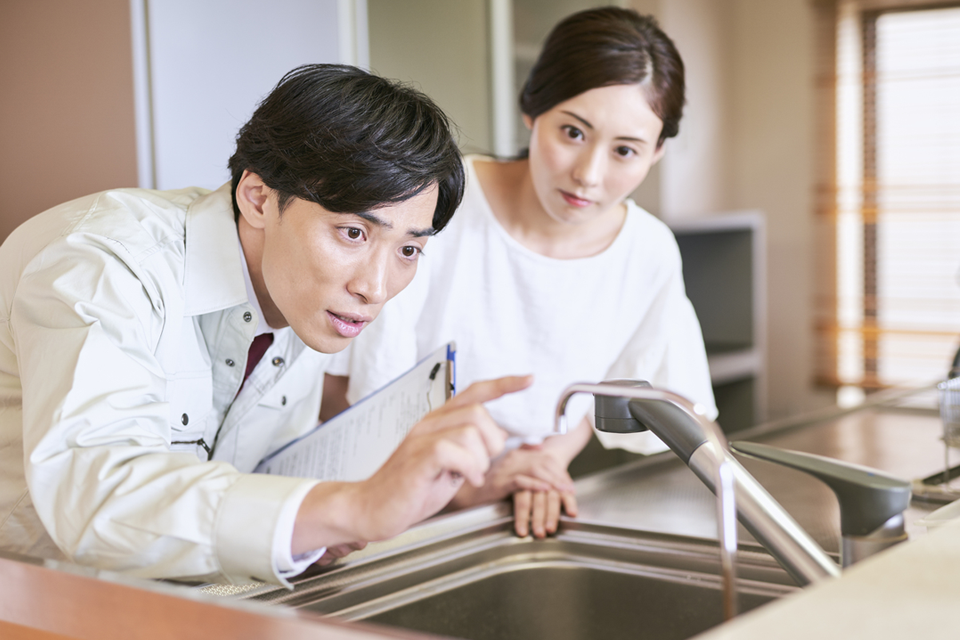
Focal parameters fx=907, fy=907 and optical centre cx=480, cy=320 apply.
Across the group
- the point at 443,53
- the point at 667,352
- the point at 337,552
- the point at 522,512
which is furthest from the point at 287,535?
the point at 443,53

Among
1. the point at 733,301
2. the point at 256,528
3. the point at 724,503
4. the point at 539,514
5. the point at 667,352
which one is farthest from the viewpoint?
the point at 733,301

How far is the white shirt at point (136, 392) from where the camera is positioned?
693 mm

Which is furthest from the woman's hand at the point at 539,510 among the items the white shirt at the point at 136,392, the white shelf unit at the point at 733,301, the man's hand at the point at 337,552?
A: the white shelf unit at the point at 733,301

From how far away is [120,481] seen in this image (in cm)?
69

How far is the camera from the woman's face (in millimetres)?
1378

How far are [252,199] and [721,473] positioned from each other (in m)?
0.60

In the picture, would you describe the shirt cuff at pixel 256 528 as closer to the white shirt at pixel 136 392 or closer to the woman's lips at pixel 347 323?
the white shirt at pixel 136 392

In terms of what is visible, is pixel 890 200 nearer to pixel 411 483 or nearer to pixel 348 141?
pixel 348 141

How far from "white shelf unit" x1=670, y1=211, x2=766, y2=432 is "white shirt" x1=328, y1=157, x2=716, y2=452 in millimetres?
1702

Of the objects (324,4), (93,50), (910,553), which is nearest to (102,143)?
(93,50)

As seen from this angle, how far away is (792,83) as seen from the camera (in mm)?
3658

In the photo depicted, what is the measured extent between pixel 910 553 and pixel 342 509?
0.39 m

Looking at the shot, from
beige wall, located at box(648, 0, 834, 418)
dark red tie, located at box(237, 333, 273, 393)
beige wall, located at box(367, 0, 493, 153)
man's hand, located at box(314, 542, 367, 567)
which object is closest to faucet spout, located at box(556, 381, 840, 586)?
man's hand, located at box(314, 542, 367, 567)

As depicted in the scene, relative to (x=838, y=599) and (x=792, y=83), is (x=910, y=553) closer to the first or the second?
(x=838, y=599)
